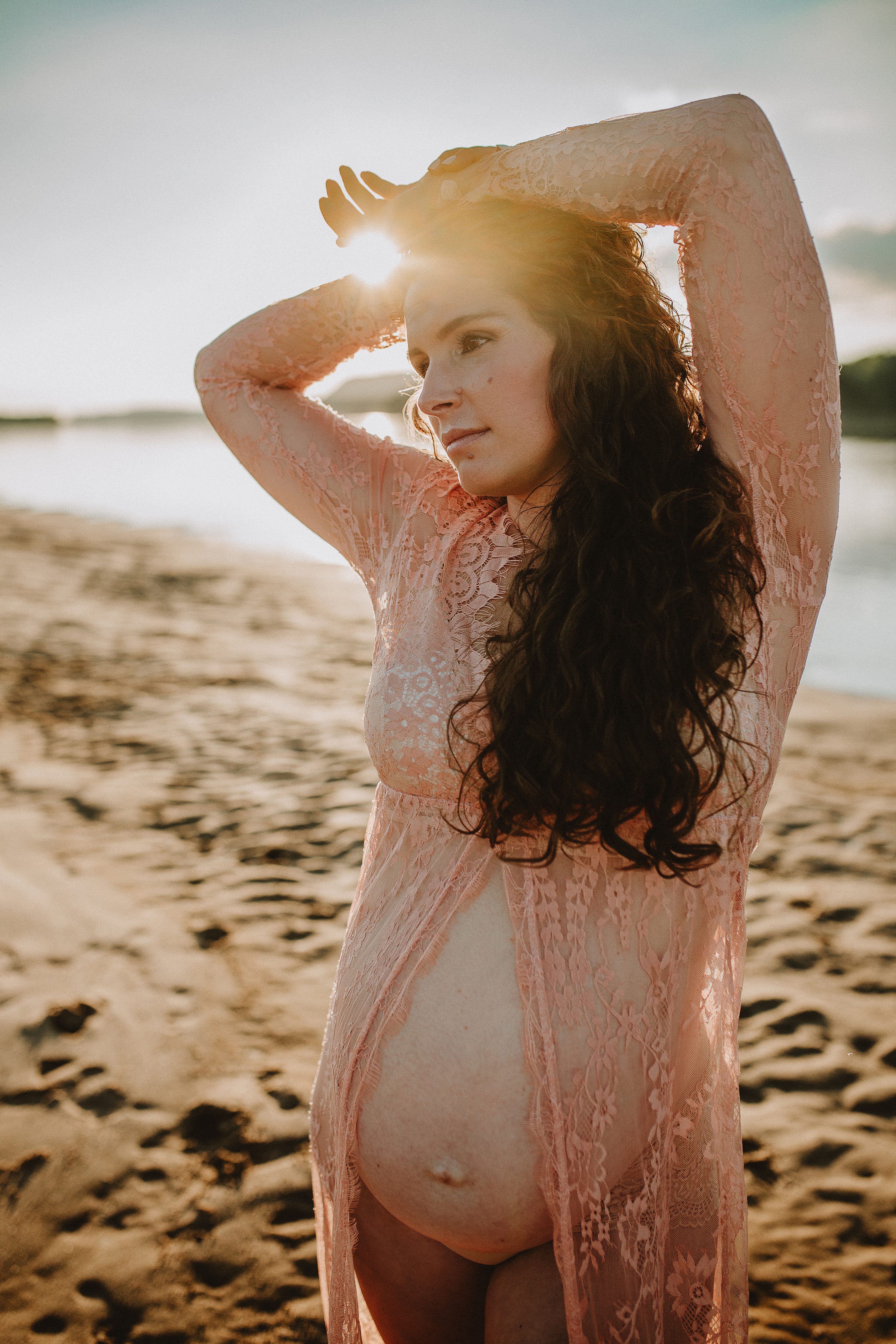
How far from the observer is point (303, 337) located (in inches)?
70.6

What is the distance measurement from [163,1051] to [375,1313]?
1644mm

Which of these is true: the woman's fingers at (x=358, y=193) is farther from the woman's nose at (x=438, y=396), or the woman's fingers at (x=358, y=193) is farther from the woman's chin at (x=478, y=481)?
the woman's chin at (x=478, y=481)

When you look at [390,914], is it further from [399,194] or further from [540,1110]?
[399,194]

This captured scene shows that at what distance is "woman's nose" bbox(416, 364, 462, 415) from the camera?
52.9 inches

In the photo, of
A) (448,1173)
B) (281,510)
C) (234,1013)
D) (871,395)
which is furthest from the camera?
(871,395)

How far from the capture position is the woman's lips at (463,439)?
1360mm

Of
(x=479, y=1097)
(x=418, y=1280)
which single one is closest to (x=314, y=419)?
(x=479, y=1097)

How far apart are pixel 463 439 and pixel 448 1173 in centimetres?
119

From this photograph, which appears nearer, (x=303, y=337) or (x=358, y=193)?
(x=358, y=193)

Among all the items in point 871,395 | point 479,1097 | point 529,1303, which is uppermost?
point 871,395

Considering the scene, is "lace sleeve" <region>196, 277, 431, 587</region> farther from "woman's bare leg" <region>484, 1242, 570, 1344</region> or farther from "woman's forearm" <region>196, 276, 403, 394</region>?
"woman's bare leg" <region>484, 1242, 570, 1344</region>

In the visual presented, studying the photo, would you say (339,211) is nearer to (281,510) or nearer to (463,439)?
(463,439)

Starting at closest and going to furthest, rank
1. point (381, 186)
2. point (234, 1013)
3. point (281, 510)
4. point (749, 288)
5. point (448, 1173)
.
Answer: point (749, 288), point (448, 1173), point (381, 186), point (234, 1013), point (281, 510)

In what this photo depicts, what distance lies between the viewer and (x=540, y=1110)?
4.03 ft
